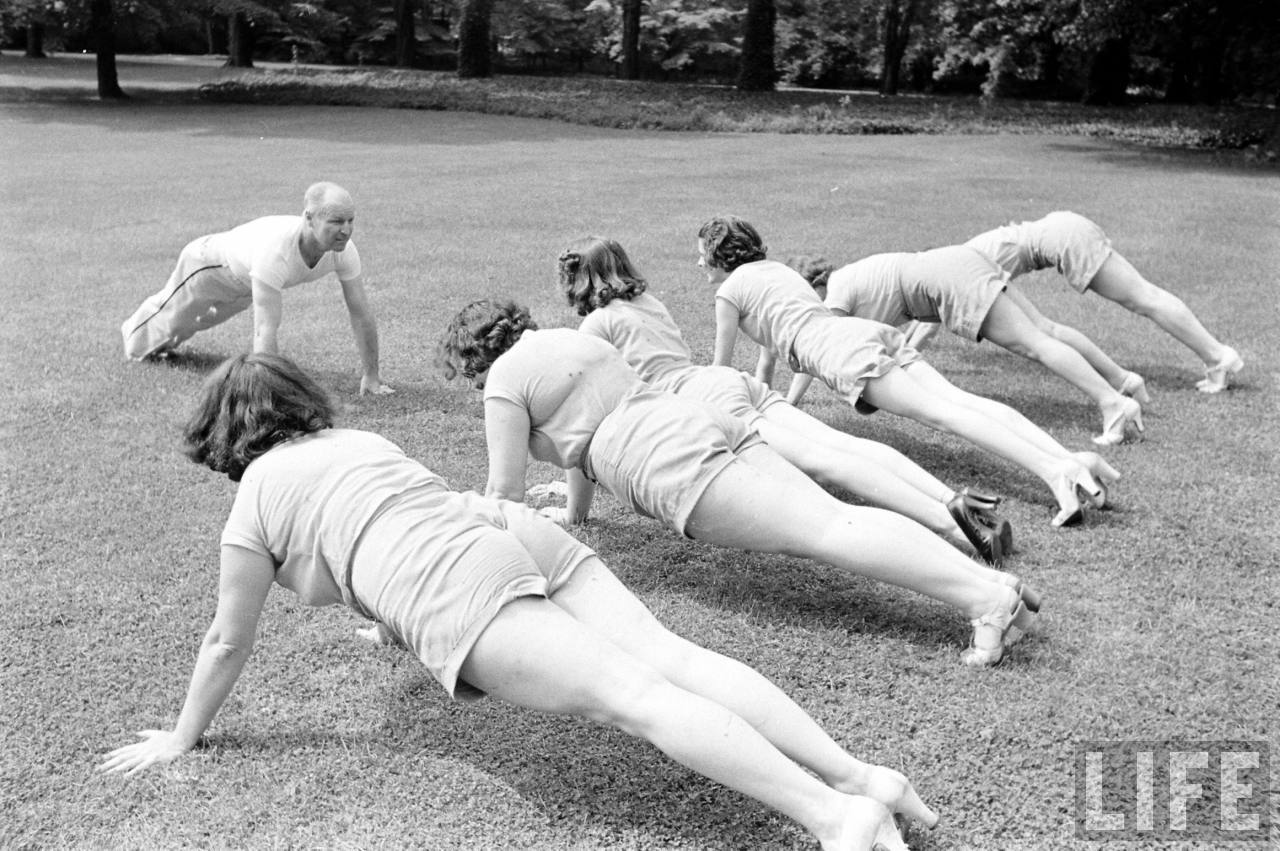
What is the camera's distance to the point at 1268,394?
913cm

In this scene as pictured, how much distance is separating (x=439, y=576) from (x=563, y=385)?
142 centimetres

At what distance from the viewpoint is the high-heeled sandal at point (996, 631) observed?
4738mm

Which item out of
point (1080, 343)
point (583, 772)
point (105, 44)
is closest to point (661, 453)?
point (583, 772)

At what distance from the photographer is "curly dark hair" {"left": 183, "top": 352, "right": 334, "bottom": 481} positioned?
3.92 metres

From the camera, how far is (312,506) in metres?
3.81

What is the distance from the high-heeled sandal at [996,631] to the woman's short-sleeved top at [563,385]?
5.82 ft

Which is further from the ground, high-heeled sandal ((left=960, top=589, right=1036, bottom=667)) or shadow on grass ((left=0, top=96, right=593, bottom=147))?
shadow on grass ((left=0, top=96, right=593, bottom=147))

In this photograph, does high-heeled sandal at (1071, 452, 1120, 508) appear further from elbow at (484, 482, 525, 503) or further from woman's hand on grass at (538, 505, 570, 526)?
elbow at (484, 482, 525, 503)

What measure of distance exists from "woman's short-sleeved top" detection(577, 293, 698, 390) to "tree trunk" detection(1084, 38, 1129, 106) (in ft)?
117

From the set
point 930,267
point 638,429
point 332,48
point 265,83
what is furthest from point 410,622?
point 332,48

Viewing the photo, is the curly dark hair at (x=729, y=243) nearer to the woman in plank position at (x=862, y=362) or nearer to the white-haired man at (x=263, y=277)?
the woman in plank position at (x=862, y=362)

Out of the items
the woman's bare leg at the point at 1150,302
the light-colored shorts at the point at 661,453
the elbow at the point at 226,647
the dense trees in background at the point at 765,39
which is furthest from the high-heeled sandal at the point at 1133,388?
the dense trees in background at the point at 765,39

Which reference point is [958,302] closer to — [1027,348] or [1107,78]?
[1027,348]

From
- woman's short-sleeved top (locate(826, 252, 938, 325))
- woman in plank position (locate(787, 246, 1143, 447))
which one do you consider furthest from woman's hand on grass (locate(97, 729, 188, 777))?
woman's short-sleeved top (locate(826, 252, 938, 325))
